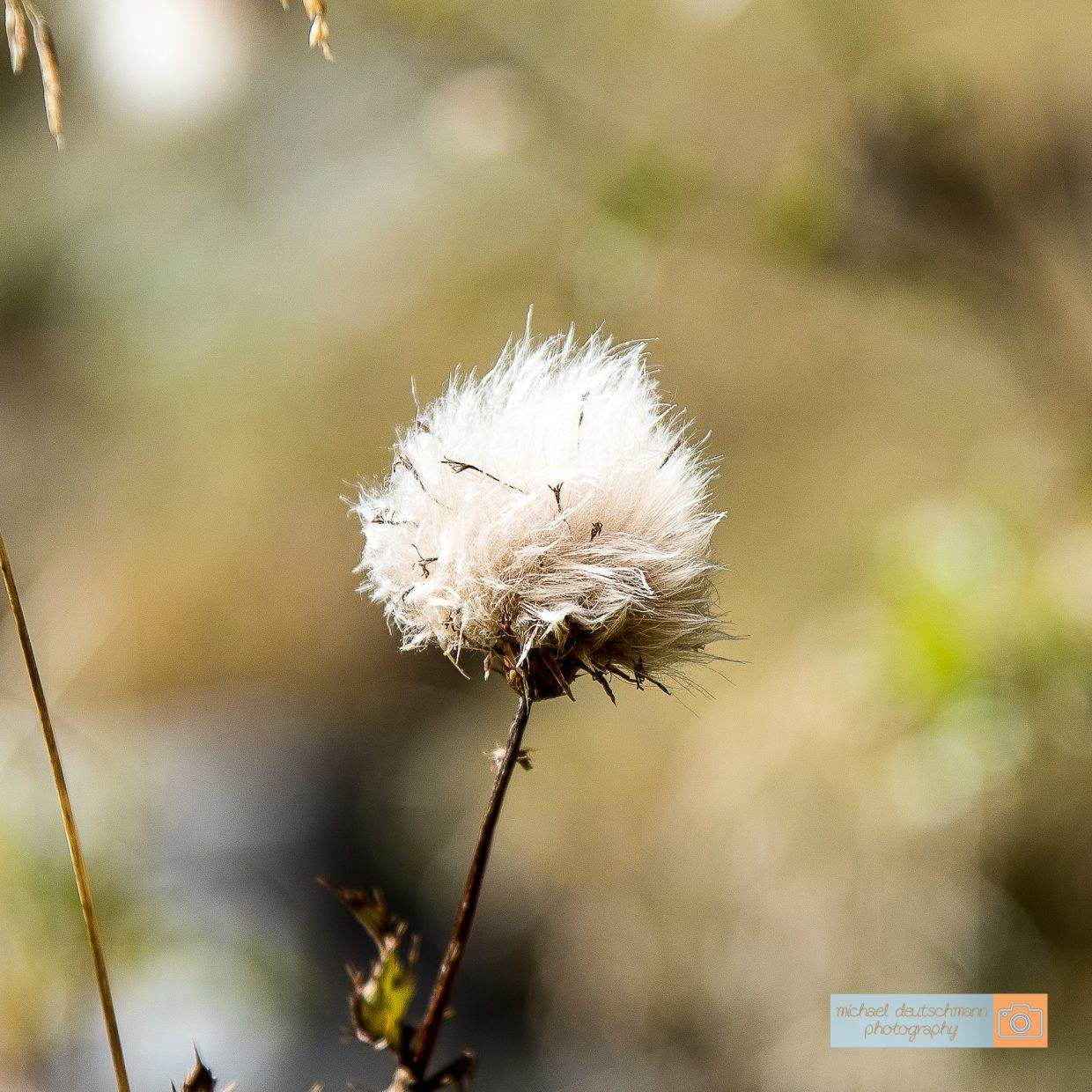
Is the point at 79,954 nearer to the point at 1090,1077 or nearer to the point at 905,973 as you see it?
the point at 905,973

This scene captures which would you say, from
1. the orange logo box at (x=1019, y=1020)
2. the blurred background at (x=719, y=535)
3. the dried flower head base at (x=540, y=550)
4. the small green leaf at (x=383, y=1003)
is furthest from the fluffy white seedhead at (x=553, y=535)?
the blurred background at (x=719, y=535)

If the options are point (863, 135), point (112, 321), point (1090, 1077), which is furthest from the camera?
point (112, 321)

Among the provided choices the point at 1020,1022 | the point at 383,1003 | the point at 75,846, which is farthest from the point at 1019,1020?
the point at 75,846

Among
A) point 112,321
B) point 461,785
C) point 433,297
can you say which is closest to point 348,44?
point 433,297

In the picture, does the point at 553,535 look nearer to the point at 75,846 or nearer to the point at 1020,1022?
the point at 75,846

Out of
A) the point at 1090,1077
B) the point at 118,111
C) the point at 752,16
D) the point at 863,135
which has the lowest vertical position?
the point at 1090,1077

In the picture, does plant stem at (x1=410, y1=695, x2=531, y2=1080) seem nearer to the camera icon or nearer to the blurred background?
the camera icon
